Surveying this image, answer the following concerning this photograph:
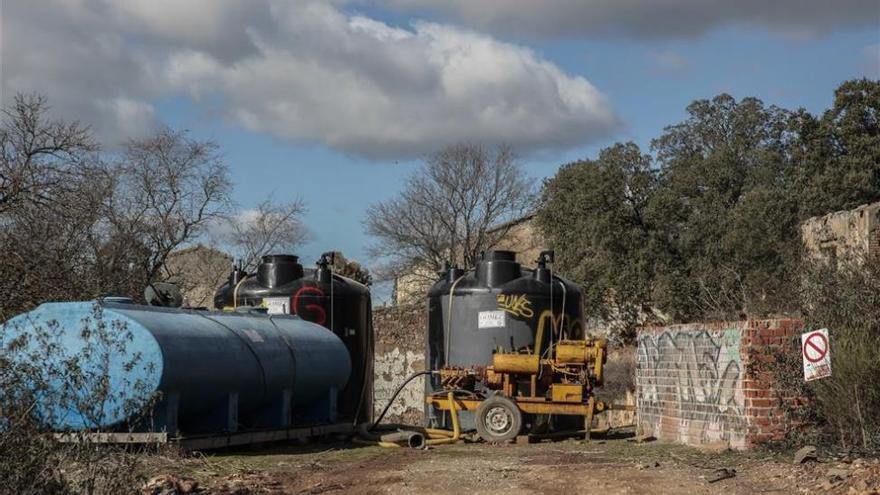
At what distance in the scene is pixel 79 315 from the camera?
40.4 feet

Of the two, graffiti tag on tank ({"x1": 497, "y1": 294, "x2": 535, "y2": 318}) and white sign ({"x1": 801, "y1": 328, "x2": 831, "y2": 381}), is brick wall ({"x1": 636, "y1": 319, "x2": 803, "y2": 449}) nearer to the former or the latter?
white sign ({"x1": 801, "y1": 328, "x2": 831, "y2": 381})

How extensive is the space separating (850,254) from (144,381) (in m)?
8.94

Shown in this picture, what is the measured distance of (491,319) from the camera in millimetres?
18094

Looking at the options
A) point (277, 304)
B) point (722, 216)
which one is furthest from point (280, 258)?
point (722, 216)

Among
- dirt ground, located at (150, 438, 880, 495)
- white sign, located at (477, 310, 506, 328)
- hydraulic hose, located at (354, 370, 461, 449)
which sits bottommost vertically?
dirt ground, located at (150, 438, 880, 495)

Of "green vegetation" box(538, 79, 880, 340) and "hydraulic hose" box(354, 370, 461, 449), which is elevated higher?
"green vegetation" box(538, 79, 880, 340)

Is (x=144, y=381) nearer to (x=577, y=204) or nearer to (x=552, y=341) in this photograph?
(x=552, y=341)

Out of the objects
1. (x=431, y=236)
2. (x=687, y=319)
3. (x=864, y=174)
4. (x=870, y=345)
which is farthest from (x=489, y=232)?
(x=870, y=345)

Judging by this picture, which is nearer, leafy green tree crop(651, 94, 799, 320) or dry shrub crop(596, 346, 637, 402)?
dry shrub crop(596, 346, 637, 402)

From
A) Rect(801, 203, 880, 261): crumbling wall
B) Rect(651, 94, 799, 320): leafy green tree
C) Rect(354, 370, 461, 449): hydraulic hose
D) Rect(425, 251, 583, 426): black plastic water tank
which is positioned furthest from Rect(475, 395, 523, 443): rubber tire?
Rect(651, 94, 799, 320): leafy green tree

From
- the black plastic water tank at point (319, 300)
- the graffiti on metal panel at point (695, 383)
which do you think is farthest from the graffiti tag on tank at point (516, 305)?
the black plastic water tank at point (319, 300)

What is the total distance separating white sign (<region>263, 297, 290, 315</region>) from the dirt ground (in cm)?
400

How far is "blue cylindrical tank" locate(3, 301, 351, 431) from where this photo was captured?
37.7 feet

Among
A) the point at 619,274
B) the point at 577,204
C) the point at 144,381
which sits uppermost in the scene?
the point at 577,204
